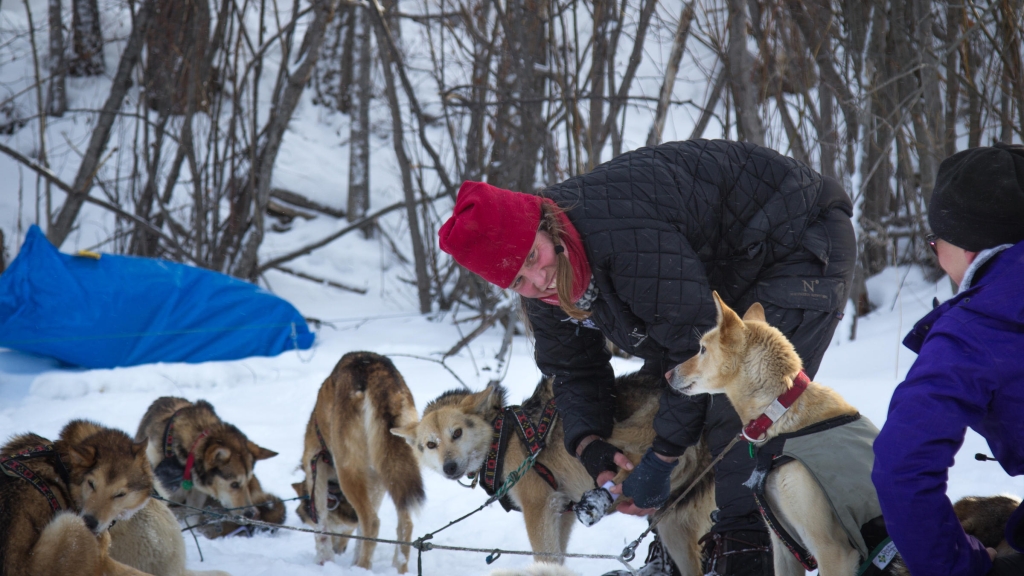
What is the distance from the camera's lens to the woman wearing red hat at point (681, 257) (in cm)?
220

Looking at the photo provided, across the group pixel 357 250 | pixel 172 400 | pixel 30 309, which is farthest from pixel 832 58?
pixel 357 250

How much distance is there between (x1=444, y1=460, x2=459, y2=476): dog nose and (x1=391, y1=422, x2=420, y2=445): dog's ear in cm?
27

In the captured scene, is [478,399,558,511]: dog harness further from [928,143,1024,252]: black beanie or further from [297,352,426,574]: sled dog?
[928,143,1024,252]: black beanie

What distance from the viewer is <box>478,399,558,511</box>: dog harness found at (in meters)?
3.38

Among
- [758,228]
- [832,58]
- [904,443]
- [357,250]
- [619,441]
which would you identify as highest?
[832,58]

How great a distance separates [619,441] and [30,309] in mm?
7022

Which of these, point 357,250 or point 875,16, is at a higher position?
point 875,16

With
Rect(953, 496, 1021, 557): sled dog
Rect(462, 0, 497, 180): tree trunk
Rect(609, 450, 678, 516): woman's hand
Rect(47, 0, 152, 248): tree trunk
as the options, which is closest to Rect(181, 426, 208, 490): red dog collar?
Rect(609, 450, 678, 516): woman's hand

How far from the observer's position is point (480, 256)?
86.6 inches

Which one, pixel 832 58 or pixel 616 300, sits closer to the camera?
pixel 616 300

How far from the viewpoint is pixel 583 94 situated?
25.4 feet

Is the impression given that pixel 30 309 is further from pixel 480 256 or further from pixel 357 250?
pixel 357 250

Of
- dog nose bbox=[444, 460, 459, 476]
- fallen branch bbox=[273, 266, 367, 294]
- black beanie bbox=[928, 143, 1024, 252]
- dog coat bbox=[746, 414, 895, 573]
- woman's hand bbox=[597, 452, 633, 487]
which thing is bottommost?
fallen branch bbox=[273, 266, 367, 294]

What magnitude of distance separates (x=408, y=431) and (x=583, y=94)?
16.5 ft
